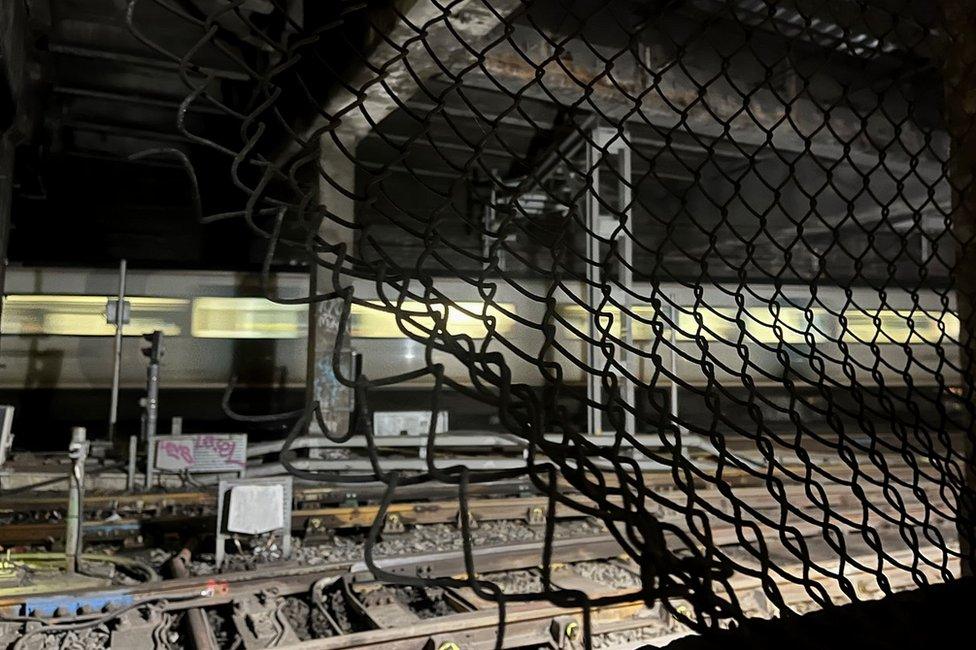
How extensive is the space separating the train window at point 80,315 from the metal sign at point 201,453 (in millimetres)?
2148

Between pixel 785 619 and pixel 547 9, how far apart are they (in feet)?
15.1

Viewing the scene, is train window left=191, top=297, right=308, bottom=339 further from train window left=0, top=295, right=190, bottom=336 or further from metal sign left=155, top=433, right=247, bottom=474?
metal sign left=155, top=433, right=247, bottom=474

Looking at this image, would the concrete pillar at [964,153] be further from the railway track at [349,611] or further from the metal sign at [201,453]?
the metal sign at [201,453]

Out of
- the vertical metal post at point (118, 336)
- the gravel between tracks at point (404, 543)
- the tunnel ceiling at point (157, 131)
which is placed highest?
the tunnel ceiling at point (157, 131)

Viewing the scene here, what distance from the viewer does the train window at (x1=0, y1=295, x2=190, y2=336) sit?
19.5ft

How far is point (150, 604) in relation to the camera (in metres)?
2.72

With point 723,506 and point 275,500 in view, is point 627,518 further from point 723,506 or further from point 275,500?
point 723,506

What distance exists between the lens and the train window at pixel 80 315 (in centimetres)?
594

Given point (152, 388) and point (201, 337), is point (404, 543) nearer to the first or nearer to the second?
point (152, 388)

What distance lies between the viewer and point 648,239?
9406mm

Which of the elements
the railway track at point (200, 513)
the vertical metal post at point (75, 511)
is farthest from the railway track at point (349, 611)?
the railway track at point (200, 513)

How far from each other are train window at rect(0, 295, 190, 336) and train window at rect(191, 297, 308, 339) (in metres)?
0.20

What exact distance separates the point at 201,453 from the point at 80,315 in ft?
9.38

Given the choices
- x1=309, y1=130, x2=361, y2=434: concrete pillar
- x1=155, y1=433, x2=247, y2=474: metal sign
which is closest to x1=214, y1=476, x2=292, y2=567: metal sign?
x1=155, y1=433, x2=247, y2=474: metal sign
